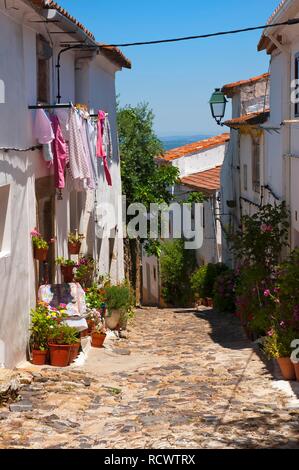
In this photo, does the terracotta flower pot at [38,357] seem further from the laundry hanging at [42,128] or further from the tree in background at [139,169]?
the tree in background at [139,169]

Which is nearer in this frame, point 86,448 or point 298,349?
point 86,448

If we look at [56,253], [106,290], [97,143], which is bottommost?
[106,290]

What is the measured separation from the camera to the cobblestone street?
26.7 ft

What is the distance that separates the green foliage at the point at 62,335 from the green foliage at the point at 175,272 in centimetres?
2220

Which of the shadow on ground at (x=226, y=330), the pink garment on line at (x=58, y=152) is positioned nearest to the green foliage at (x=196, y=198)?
the shadow on ground at (x=226, y=330)

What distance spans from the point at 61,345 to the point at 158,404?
123 inches

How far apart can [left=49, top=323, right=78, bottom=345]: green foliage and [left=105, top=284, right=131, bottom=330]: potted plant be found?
17.9 feet

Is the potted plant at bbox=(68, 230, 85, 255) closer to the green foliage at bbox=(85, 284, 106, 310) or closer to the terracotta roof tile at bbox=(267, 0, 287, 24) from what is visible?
the green foliage at bbox=(85, 284, 106, 310)

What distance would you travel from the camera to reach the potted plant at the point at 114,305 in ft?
61.4

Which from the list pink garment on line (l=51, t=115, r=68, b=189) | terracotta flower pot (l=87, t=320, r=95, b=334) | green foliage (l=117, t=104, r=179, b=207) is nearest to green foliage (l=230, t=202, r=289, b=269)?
terracotta flower pot (l=87, t=320, r=95, b=334)

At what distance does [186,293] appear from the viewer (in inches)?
1388

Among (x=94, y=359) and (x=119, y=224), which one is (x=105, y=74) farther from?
(x=94, y=359)
